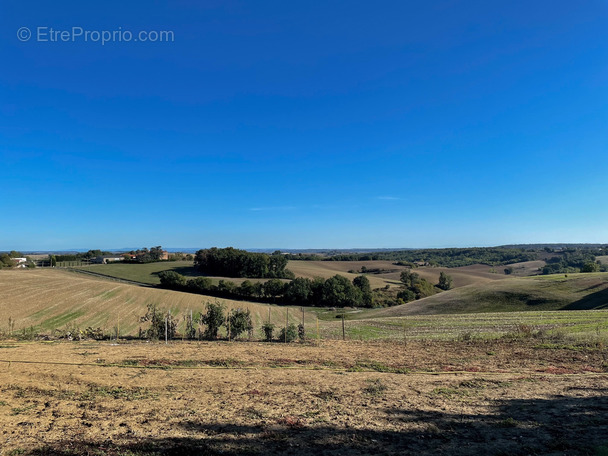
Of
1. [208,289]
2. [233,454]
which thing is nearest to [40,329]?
[233,454]

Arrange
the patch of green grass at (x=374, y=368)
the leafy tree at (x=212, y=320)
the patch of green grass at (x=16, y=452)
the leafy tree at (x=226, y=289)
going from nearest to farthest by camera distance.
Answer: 1. the patch of green grass at (x=16, y=452)
2. the patch of green grass at (x=374, y=368)
3. the leafy tree at (x=212, y=320)
4. the leafy tree at (x=226, y=289)

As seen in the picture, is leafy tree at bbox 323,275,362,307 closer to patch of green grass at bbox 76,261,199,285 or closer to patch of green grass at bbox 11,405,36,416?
patch of green grass at bbox 76,261,199,285

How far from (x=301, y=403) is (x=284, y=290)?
67.4m

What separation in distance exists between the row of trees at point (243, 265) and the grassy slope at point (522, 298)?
4365 cm

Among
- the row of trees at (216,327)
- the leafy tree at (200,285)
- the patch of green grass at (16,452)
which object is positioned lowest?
the leafy tree at (200,285)

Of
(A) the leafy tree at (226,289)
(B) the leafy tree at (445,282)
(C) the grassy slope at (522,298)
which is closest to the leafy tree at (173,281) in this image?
(A) the leafy tree at (226,289)

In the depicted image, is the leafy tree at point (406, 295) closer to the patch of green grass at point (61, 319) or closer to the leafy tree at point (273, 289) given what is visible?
the leafy tree at point (273, 289)

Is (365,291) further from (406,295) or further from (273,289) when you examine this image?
(273,289)

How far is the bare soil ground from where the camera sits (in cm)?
840

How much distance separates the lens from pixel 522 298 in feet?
176

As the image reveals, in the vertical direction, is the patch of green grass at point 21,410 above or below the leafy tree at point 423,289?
above

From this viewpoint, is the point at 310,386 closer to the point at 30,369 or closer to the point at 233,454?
the point at 233,454

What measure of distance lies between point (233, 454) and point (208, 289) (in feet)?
235

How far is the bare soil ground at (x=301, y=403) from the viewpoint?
8.40 m
